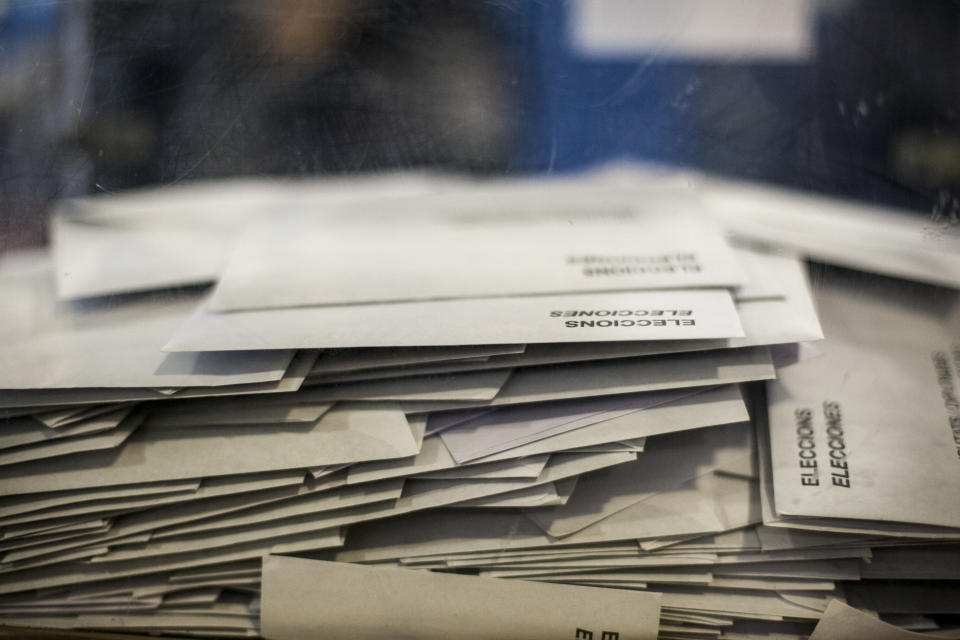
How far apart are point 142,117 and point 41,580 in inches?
14.7

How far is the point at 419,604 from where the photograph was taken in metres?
0.55

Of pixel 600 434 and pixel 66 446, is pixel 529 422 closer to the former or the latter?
pixel 600 434

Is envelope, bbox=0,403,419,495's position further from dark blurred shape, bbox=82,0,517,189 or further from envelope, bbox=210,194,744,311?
dark blurred shape, bbox=82,0,517,189

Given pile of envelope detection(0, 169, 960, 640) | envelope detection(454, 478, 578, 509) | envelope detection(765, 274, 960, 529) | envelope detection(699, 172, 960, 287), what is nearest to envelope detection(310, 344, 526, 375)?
pile of envelope detection(0, 169, 960, 640)

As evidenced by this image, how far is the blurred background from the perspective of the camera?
604 mm

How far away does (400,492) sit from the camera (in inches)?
21.7

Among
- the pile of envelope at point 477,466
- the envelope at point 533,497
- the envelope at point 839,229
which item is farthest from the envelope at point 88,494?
the envelope at point 839,229

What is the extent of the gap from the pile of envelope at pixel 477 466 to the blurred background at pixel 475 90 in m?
0.14

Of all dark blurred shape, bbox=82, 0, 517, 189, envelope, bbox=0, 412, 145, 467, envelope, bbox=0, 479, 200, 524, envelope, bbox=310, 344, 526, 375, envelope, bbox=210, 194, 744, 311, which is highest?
dark blurred shape, bbox=82, 0, 517, 189

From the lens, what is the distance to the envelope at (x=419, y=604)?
54cm

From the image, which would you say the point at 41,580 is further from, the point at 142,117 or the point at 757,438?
the point at 757,438

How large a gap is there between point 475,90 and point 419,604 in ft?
1.47

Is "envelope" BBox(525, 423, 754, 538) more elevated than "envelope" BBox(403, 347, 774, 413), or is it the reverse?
"envelope" BBox(403, 347, 774, 413)

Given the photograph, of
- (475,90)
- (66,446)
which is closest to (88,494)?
(66,446)
